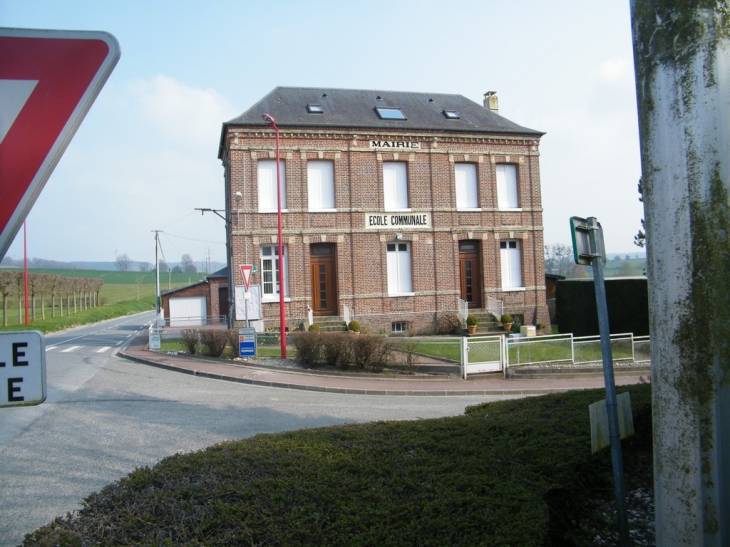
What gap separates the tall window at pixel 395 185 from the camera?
2381cm

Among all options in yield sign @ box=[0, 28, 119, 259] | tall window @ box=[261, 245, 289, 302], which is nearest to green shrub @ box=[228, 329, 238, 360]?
tall window @ box=[261, 245, 289, 302]

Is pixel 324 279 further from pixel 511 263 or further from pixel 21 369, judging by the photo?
pixel 21 369

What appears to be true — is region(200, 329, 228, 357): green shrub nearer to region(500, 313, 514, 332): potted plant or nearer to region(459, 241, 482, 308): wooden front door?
region(459, 241, 482, 308): wooden front door

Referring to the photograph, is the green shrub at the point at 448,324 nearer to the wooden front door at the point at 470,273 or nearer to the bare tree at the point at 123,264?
the wooden front door at the point at 470,273

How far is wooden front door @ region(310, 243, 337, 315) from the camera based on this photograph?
2327cm

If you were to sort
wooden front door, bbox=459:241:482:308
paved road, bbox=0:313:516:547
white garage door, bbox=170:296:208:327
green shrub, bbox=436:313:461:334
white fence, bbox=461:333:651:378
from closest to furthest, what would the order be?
paved road, bbox=0:313:516:547, white fence, bbox=461:333:651:378, green shrub, bbox=436:313:461:334, wooden front door, bbox=459:241:482:308, white garage door, bbox=170:296:208:327

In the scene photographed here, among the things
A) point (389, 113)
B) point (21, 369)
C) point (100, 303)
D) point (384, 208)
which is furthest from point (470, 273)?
point (100, 303)

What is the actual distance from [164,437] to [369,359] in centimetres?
823

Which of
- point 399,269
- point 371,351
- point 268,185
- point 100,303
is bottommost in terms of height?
point 371,351

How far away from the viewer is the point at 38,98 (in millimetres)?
1708

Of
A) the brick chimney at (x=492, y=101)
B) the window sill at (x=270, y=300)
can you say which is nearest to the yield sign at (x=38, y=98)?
the window sill at (x=270, y=300)

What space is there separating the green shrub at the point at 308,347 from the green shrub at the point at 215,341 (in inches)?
122

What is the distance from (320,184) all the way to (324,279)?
12.7ft

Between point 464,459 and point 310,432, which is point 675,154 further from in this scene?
point 310,432
